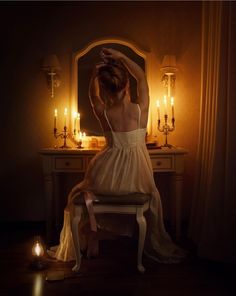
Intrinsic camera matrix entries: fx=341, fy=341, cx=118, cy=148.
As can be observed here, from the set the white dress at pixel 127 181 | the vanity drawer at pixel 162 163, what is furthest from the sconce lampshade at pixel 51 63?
the vanity drawer at pixel 162 163

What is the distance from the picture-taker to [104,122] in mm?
2402

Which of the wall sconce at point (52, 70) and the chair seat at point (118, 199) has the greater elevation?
the wall sconce at point (52, 70)

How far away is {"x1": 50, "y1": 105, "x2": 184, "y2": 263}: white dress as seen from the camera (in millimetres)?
2297

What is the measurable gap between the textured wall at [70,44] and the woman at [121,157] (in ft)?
3.07

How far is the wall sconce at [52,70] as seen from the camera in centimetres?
312

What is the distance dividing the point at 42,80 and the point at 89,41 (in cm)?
58

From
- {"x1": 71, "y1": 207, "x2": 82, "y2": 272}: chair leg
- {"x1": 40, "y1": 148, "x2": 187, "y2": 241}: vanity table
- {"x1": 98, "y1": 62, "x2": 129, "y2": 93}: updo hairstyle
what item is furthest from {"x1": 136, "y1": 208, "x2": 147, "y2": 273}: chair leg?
{"x1": 98, "y1": 62, "x2": 129, "y2": 93}: updo hairstyle

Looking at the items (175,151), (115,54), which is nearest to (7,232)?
(175,151)

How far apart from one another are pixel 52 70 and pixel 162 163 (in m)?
1.34

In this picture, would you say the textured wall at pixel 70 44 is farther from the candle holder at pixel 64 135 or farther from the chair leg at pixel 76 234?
the chair leg at pixel 76 234

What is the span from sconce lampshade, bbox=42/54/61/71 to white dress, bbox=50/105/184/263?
1078 millimetres

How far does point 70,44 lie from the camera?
10.6 feet

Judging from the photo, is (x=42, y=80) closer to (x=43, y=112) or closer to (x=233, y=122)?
(x=43, y=112)

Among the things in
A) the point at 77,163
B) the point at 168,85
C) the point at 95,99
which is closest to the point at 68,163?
the point at 77,163
